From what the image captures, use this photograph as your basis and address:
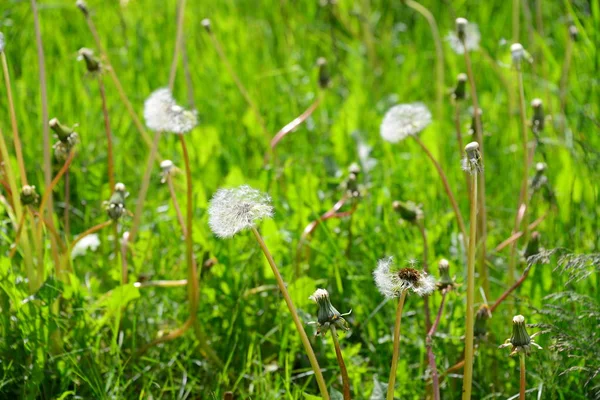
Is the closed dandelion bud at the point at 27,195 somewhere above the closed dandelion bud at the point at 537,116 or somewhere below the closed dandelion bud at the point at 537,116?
above

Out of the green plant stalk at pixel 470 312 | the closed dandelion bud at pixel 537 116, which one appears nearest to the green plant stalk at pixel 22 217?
the green plant stalk at pixel 470 312

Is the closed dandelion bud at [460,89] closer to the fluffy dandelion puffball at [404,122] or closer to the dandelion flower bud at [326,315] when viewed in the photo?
the fluffy dandelion puffball at [404,122]

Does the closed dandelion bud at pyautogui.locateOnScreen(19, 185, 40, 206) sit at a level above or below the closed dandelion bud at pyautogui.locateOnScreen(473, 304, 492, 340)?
above

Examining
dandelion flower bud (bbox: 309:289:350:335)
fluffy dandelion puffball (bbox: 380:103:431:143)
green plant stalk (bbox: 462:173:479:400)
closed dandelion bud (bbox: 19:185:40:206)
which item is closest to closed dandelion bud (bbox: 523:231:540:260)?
fluffy dandelion puffball (bbox: 380:103:431:143)

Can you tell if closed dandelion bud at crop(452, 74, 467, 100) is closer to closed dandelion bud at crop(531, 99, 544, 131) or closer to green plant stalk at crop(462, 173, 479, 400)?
closed dandelion bud at crop(531, 99, 544, 131)

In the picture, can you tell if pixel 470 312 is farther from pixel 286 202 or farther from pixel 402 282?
pixel 286 202

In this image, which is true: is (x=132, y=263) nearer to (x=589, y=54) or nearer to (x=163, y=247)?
(x=163, y=247)

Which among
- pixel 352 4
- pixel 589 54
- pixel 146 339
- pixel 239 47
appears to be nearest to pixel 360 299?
pixel 146 339
